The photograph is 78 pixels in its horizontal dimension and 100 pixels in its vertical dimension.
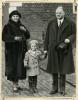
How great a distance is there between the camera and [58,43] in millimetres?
10898

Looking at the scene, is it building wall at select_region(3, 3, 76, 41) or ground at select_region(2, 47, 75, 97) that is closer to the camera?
building wall at select_region(3, 3, 76, 41)

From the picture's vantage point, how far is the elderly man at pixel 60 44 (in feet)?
35.7

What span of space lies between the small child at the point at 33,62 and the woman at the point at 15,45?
3.2 inches

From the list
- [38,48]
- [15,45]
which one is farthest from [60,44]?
[15,45]

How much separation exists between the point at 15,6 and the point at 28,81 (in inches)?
48.3

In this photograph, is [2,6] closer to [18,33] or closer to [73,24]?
[18,33]

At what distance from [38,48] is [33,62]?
0.79 feet

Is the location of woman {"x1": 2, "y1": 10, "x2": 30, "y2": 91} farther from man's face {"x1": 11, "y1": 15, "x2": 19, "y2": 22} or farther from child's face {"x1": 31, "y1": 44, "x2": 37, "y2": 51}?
child's face {"x1": 31, "y1": 44, "x2": 37, "y2": 51}

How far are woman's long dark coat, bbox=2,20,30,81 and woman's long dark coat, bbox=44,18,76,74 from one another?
0.37 metres

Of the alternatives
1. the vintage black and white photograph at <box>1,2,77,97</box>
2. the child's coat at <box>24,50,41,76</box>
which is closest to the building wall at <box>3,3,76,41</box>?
the vintage black and white photograph at <box>1,2,77,97</box>

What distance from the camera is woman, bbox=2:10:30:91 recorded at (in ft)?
35.7

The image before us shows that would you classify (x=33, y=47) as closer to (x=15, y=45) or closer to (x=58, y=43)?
(x=15, y=45)

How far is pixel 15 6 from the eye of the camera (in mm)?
10852

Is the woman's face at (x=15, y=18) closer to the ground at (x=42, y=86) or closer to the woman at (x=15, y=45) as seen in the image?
the woman at (x=15, y=45)
